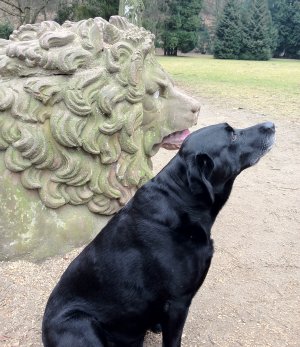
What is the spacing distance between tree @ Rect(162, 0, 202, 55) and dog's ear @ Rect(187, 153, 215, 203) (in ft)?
137

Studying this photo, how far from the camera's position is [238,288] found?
3729 mm

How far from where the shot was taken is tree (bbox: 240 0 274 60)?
4406cm

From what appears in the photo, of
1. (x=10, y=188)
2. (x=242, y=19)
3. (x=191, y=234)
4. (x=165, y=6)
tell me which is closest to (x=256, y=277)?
(x=191, y=234)

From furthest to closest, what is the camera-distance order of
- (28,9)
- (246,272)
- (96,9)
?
1. (96,9)
2. (28,9)
3. (246,272)

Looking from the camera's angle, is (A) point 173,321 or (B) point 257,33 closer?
(A) point 173,321

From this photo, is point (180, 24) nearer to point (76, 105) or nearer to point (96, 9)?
point (96, 9)

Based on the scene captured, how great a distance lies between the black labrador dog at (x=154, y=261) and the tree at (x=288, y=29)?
5154cm

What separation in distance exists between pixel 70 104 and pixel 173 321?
5.71ft

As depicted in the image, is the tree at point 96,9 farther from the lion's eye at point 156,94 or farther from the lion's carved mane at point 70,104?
the lion's carved mane at point 70,104

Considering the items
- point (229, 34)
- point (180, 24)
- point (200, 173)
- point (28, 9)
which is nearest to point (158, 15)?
point (180, 24)

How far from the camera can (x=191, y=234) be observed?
250cm

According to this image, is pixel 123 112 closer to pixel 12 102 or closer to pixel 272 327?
pixel 12 102

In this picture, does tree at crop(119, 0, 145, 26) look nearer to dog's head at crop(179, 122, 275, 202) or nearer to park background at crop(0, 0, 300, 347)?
park background at crop(0, 0, 300, 347)

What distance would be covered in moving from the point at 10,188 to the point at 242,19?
154 feet
